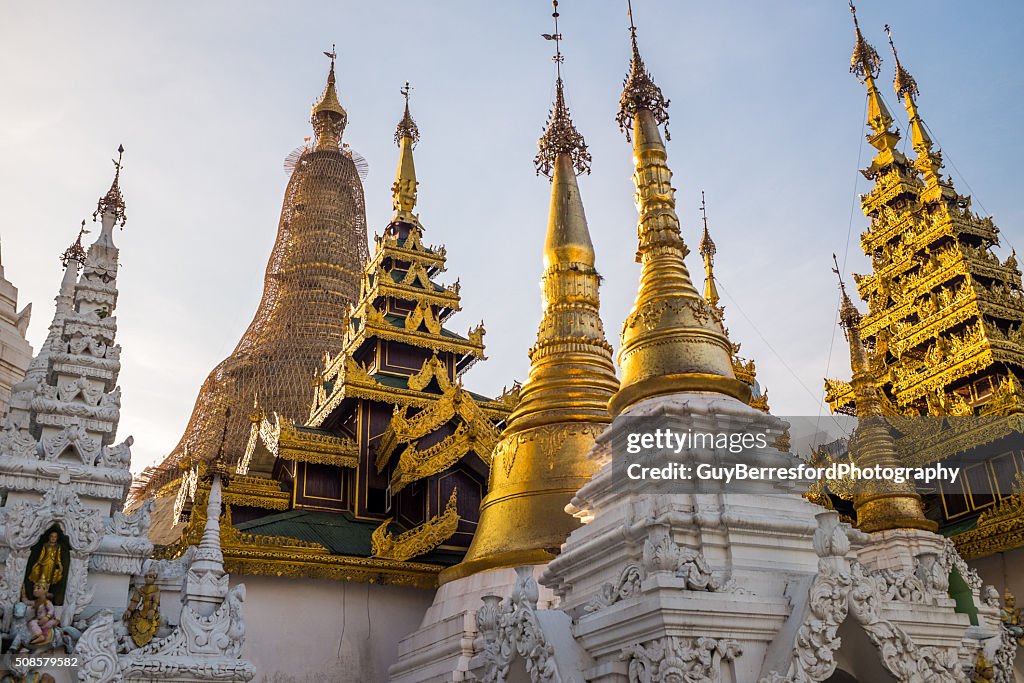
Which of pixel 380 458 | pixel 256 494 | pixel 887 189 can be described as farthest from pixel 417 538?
pixel 887 189

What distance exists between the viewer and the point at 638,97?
9344 mm

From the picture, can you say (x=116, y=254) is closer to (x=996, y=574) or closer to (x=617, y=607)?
(x=617, y=607)

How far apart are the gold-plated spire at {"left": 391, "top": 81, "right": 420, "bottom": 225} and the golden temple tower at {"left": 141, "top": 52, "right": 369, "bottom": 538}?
20.5 feet

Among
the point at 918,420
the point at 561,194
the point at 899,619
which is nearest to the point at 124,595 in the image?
the point at 899,619

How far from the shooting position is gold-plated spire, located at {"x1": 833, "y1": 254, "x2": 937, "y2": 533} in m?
12.5

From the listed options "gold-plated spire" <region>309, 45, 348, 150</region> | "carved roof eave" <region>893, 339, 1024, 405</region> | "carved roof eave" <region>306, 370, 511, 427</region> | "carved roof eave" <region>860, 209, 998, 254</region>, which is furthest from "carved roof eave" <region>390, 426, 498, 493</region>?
"gold-plated spire" <region>309, 45, 348, 150</region>

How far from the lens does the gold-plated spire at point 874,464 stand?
12539 millimetres

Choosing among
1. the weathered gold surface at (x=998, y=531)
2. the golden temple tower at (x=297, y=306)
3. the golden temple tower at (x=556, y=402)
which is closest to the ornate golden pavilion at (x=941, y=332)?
the weathered gold surface at (x=998, y=531)

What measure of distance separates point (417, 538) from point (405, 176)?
10.5 m

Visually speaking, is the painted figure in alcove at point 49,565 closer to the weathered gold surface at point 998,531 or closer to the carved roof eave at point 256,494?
the carved roof eave at point 256,494

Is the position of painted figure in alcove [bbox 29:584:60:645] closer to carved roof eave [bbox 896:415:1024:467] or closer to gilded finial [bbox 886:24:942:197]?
carved roof eave [bbox 896:415:1024:467]

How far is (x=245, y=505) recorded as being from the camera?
50.0 feet

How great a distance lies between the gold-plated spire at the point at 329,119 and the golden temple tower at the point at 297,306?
0.12 feet

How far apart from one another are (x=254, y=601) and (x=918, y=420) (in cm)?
1215
